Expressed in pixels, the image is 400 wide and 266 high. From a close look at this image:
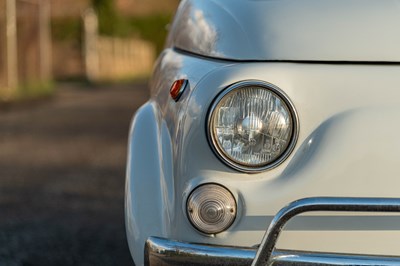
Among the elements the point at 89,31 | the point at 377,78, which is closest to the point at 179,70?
the point at 377,78

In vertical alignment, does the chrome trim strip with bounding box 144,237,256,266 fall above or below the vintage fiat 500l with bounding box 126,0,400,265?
below

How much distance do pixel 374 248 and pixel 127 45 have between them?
3616 centimetres

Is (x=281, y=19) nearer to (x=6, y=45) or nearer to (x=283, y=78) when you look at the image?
(x=283, y=78)

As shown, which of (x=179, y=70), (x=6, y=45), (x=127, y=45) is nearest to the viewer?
(x=179, y=70)

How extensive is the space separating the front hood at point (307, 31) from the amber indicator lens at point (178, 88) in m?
0.12

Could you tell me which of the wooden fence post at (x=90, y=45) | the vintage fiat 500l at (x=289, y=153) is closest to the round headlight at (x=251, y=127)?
the vintage fiat 500l at (x=289, y=153)

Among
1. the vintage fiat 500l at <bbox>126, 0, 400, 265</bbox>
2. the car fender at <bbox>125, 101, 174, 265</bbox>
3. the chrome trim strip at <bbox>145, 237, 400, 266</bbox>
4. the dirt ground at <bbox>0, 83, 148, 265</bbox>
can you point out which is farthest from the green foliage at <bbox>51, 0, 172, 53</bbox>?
the chrome trim strip at <bbox>145, 237, 400, 266</bbox>

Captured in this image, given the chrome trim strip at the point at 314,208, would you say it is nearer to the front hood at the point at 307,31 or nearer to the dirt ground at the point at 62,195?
the front hood at the point at 307,31

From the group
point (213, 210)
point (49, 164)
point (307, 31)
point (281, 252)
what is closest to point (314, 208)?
point (281, 252)

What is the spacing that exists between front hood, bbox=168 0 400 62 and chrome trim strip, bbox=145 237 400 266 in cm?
53

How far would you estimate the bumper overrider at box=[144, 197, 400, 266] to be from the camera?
6.10ft

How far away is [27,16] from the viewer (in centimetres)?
1959

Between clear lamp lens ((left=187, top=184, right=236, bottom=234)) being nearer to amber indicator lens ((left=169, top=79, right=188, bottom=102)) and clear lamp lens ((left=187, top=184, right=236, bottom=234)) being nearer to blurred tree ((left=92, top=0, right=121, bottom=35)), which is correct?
amber indicator lens ((left=169, top=79, right=188, bottom=102))

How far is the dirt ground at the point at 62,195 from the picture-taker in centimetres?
381
